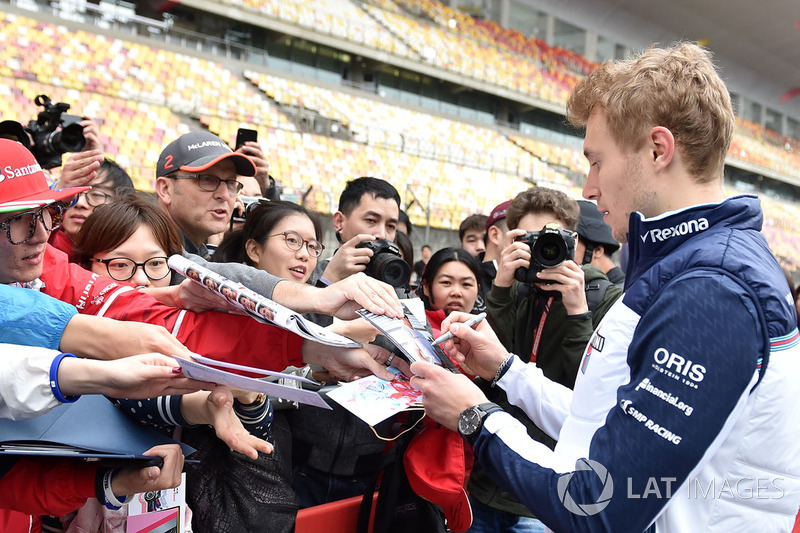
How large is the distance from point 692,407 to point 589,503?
231mm

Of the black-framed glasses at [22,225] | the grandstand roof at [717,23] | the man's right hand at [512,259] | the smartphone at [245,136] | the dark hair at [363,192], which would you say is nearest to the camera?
the black-framed glasses at [22,225]

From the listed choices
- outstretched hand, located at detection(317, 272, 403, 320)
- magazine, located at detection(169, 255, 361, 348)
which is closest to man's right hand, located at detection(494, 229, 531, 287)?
outstretched hand, located at detection(317, 272, 403, 320)

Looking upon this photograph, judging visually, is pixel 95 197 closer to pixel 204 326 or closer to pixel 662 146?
pixel 204 326

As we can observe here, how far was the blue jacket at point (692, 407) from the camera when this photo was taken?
2.94 ft

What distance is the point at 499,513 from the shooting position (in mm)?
1876

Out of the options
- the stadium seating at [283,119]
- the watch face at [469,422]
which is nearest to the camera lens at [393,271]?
the watch face at [469,422]

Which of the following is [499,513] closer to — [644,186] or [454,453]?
[454,453]

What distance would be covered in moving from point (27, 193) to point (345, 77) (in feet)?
54.3

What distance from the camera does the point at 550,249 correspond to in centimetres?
188

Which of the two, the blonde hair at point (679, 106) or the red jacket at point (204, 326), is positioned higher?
the blonde hair at point (679, 106)

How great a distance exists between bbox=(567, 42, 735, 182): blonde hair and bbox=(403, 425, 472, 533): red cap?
790mm

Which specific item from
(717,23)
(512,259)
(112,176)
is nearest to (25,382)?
(512,259)

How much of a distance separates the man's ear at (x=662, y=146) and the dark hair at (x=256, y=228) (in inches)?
50.6

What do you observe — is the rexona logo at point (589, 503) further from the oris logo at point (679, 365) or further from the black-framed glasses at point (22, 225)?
the black-framed glasses at point (22, 225)
